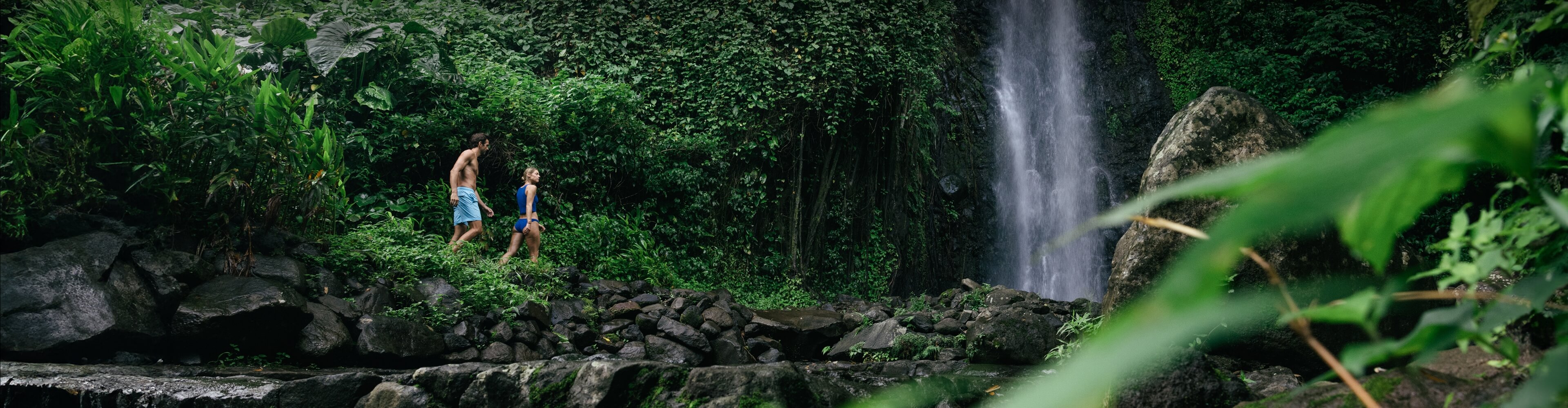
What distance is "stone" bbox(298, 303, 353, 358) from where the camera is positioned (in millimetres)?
5191

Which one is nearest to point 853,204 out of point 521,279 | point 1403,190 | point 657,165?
point 657,165

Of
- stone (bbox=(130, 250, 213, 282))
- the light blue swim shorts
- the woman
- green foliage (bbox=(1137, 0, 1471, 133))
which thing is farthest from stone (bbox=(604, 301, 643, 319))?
green foliage (bbox=(1137, 0, 1471, 133))

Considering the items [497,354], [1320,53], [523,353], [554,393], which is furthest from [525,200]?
[1320,53]

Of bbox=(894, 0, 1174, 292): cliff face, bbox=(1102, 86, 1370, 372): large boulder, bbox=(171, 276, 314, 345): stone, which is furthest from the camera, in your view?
bbox=(894, 0, 1174, 292): cliff face

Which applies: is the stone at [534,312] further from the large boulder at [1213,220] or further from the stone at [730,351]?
the large boulder at [1213,220]

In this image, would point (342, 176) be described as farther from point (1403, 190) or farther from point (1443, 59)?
point (1443, 59)

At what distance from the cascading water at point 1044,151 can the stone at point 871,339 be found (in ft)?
18.1

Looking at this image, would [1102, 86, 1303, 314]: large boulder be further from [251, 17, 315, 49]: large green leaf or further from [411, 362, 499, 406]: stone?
[251, 17, 315, 49]: large green leaf

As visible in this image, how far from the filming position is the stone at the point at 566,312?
22.5ft

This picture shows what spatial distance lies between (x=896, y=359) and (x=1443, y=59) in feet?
28.4

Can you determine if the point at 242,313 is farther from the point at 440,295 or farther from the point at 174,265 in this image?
the point at 440,295

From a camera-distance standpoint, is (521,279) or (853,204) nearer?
(521,279)

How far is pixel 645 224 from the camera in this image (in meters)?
10.4

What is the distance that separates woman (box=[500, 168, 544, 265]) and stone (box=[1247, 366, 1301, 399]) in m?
6.06
